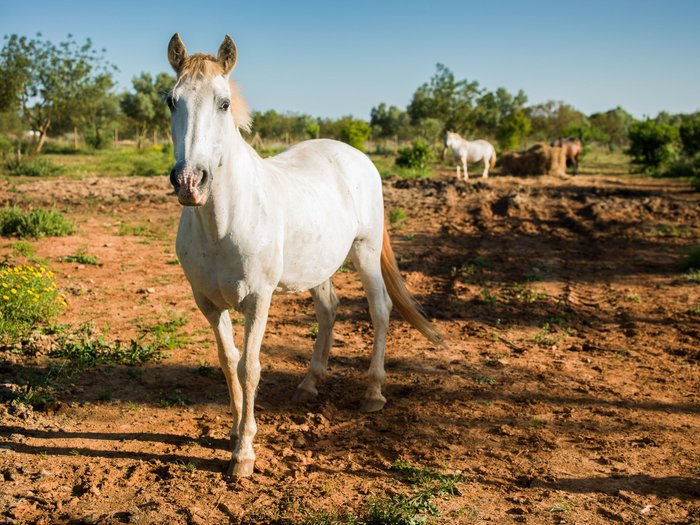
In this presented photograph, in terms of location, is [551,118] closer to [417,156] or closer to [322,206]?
[417,156]

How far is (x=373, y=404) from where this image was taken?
3.88 m

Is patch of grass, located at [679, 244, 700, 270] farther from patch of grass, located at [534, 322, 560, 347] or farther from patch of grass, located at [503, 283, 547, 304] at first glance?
patch of grass, located at [534, 322, 560, 347]

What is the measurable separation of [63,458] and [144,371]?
1.19 metres

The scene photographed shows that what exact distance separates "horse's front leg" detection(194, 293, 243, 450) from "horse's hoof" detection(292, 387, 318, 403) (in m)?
0.72

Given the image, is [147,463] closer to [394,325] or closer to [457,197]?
[394,325]

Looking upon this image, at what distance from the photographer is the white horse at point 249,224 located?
247 cm

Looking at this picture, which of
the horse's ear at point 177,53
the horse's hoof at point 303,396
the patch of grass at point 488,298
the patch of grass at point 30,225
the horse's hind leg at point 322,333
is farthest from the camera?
the patch of grass at point 30,225

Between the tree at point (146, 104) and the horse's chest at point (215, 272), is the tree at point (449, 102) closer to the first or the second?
the tree at point (146, 104)

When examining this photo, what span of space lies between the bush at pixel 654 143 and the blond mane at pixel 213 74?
73.1ft

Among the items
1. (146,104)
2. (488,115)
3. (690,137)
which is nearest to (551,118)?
(488,115)

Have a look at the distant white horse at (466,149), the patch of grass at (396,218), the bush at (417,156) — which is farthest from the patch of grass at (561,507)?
the bush at (417,156)

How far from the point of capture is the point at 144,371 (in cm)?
428

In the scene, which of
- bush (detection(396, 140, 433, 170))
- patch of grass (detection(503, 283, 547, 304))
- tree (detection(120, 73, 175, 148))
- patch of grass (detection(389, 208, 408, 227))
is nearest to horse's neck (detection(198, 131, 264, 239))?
patch of grass (detection(503, 283, 547, 304))

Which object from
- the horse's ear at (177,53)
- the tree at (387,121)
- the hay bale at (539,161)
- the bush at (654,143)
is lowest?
the horse's ear at (177,53)
